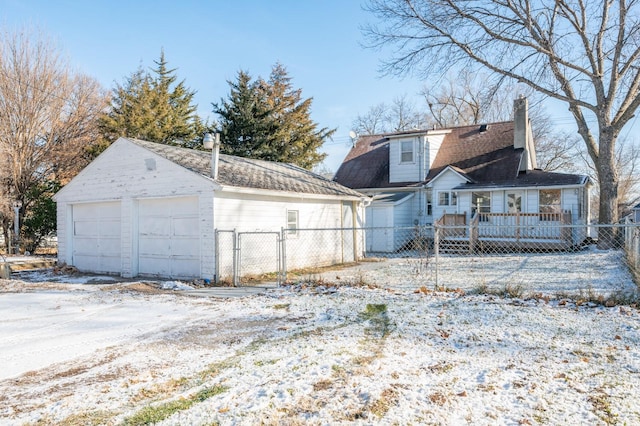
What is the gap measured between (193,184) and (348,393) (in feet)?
28.2

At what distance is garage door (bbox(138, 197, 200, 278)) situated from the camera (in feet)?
37.6

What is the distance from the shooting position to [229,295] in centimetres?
909

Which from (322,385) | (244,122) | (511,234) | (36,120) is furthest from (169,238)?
(244,122)

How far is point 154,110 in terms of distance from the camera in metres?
29.3

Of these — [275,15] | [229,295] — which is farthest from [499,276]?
[275,15]

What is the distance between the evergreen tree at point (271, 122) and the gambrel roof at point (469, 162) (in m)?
5.62

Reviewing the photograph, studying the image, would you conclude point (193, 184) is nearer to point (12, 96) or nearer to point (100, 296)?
point (100, 296)

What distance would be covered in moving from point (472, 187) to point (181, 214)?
13.8m

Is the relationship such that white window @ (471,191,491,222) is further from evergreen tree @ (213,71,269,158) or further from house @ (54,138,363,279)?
evergreen tree @ (213,71,269,158)

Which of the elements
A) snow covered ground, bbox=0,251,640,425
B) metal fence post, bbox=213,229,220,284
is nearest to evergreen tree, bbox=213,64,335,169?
metal fence post, bbox=213,229,220,284

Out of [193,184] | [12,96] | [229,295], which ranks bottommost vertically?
[229,295]

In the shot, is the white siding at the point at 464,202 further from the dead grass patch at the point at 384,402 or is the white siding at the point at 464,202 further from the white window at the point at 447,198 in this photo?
the dead grass patch at the point at 384,402

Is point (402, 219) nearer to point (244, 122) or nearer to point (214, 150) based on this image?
point (214, 150)

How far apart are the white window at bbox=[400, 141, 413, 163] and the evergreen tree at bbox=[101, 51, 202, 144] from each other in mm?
15658
